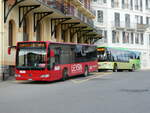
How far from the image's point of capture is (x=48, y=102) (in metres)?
10.7

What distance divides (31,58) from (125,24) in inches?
1641

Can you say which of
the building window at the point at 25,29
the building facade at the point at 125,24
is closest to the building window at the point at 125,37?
the building facade at the point at 125,24

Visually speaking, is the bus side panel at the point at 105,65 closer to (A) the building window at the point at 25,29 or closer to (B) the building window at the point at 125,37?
(A) the building window at the point at 25,29

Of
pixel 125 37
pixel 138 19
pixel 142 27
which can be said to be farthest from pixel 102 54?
pixel 138 19

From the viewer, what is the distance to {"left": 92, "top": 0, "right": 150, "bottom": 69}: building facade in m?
55.6

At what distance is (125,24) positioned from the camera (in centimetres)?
5831

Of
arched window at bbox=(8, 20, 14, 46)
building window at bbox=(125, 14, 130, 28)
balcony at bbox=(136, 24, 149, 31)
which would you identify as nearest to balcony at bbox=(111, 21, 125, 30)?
building window at bbox=(125, 14, 130, 28)

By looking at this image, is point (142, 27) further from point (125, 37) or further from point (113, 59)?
point (113, 59)

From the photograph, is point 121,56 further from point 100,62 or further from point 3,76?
point 3,76

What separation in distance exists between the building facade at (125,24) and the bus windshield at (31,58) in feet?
120

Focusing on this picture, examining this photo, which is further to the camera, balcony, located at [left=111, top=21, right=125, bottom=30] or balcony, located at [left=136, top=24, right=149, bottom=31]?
balcony, located at [left=136, top=24, right=149, bottom=31]

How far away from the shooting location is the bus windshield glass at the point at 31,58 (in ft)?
60.8

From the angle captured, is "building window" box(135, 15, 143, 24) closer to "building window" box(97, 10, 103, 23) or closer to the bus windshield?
"building window" box(97, 10, 103, 23)

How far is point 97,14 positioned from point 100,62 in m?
21.8
